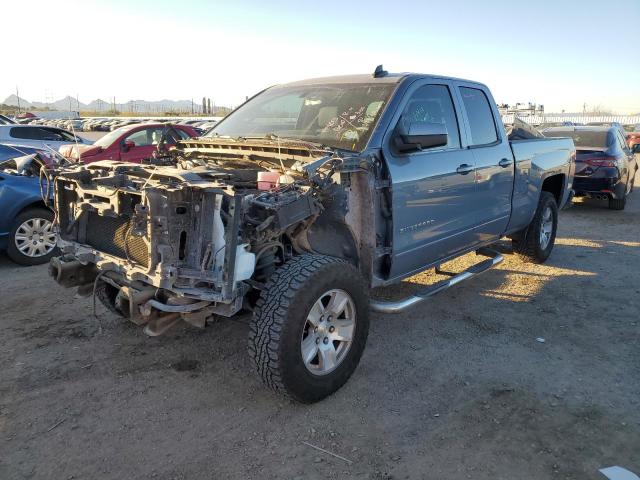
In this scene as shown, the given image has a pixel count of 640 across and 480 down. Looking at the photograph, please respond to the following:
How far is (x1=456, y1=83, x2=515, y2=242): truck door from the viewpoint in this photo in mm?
4824

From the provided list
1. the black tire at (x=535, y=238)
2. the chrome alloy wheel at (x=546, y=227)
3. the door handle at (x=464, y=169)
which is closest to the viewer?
the door handle at (x=464, y=169)

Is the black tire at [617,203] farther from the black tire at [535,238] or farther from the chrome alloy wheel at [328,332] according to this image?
the chrome alloy wheel at [328,332]

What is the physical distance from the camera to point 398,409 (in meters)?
3.31

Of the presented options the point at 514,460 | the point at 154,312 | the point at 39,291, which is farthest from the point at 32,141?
the point at 514,460

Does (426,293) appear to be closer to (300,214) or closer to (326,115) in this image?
(300,214)

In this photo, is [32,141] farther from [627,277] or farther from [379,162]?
[627,277]

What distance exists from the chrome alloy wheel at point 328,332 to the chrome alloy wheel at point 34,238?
171 inches

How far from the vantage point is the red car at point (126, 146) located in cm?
Result: 991

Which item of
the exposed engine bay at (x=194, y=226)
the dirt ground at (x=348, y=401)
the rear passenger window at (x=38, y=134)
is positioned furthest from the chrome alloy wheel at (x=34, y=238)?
the rear passenger window at (x=38, y=134)

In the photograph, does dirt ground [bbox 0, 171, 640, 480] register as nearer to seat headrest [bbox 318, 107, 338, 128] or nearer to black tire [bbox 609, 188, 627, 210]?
seat headrest [bbox 318, 107, 338, 128]

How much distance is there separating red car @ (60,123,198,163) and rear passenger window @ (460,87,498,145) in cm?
600

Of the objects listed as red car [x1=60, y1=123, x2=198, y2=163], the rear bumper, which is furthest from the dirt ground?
the rear bumper

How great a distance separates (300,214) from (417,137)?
3.85ft

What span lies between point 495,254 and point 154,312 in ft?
12.3
